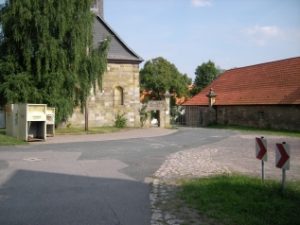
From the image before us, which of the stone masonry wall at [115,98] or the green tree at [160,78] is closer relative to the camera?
the stone masonry wall at [115,98]

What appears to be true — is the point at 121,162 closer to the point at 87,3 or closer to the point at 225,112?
the point at 87,3

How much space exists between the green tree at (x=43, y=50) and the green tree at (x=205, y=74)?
38036 millimetres

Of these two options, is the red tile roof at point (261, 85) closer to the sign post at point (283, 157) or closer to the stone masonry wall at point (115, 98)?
the stone masonry wall at point (115, 98)

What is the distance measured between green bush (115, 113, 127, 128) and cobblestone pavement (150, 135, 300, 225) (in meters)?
13.8

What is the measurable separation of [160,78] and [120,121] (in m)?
28.0

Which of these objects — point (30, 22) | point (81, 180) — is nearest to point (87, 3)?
point (30, 22)

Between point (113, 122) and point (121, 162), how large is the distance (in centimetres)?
1942

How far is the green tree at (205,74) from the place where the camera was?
201 ft

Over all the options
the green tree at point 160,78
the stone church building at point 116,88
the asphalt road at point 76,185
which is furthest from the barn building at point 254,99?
the asphalt road at point 76,185

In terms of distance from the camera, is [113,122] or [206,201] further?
[113,122]

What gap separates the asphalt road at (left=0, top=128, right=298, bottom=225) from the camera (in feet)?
20.9

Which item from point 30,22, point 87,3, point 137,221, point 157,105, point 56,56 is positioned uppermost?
point 87,3

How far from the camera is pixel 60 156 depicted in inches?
541

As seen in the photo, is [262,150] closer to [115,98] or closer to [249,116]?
[115,98]
